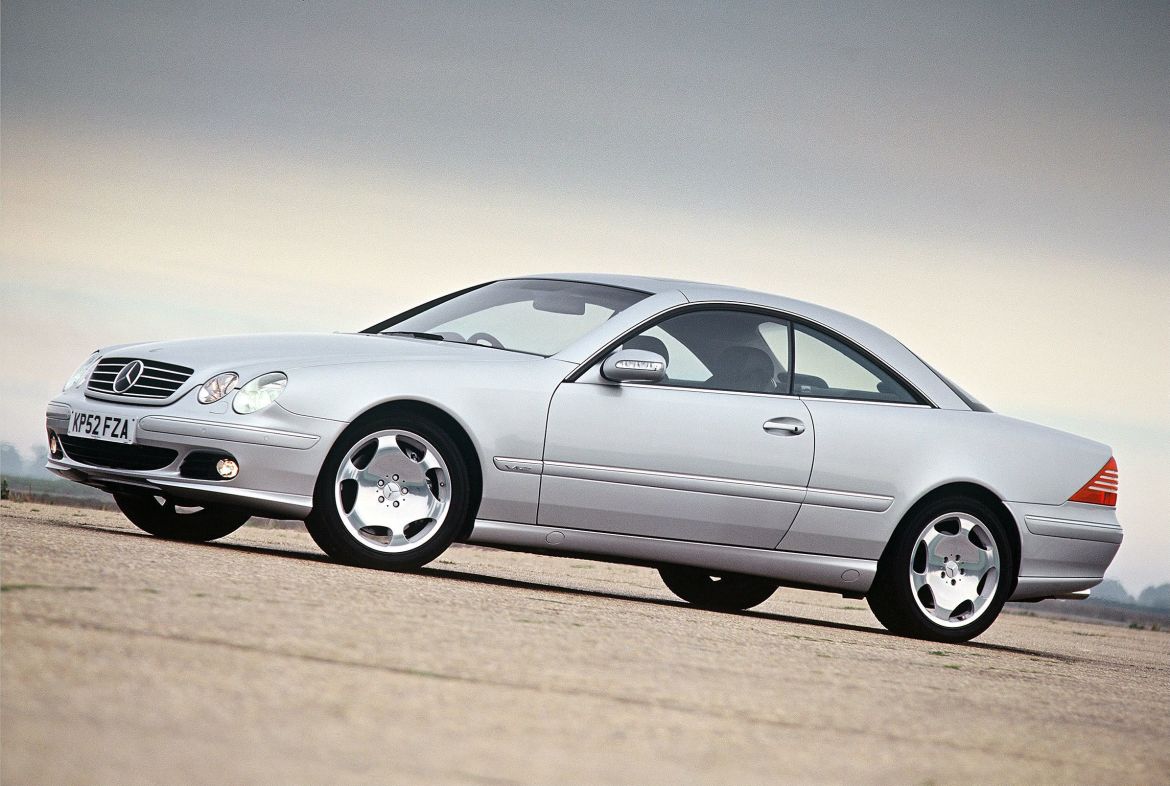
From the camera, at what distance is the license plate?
21.6 feet

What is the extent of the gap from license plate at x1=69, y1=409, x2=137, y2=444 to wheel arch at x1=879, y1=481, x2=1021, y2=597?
12.0 ft

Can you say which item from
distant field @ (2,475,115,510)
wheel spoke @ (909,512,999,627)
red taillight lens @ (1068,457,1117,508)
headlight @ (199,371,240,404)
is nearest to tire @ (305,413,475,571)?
headlight @ (199,371,240,404)

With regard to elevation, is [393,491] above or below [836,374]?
below

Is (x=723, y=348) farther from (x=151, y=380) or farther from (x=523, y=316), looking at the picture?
(x=151, y=380)

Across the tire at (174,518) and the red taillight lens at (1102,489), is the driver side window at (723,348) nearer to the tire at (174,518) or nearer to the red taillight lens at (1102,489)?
the red taillight lens at (1102,489)

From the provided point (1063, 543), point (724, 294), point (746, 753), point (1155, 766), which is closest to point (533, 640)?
point (746, 753)

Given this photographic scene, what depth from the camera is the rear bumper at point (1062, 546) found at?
768cm

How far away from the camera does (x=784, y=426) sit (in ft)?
23.6

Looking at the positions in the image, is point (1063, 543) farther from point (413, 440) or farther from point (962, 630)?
point (413, 440)

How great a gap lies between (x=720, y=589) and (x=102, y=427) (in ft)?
12.3

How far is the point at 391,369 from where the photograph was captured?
660 cm

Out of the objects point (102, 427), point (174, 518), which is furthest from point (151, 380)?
point (174, 518)

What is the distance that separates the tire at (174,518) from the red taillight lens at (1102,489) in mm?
4448

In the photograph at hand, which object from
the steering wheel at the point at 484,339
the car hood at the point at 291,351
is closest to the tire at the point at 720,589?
the steering wheel at the point at 484,339
